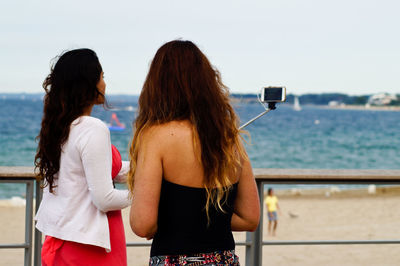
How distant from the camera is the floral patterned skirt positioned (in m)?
1.72

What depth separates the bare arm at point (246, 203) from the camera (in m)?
1.79

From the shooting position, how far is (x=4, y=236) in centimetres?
1656

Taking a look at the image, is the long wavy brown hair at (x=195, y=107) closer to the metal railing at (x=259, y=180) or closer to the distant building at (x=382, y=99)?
the metal railing at (x=259, y=180)

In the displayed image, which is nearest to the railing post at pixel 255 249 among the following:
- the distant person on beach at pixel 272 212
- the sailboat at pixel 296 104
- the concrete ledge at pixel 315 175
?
the concrete ledge at pixel 315 175

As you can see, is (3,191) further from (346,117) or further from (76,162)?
(346,117)

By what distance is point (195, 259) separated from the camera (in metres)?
1.73

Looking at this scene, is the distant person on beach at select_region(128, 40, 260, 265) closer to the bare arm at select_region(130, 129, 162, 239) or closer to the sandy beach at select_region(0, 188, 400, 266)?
the bare arm at select_region(130, 129, 162, 239)

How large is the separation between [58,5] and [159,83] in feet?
149

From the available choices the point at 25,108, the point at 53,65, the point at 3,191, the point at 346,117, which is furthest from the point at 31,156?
the point at 346,117

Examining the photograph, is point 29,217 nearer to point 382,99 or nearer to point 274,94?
point 274,94

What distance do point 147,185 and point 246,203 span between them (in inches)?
13.7

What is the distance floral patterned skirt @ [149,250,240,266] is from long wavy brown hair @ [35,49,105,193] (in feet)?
1.79

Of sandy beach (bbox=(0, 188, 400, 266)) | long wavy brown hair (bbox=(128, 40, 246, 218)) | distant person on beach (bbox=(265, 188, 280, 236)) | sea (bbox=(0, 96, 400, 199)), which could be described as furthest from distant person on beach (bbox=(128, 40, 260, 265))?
sea (bbox=(0, 96, 400, 199))

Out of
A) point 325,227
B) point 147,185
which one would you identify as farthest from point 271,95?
point 325,227
